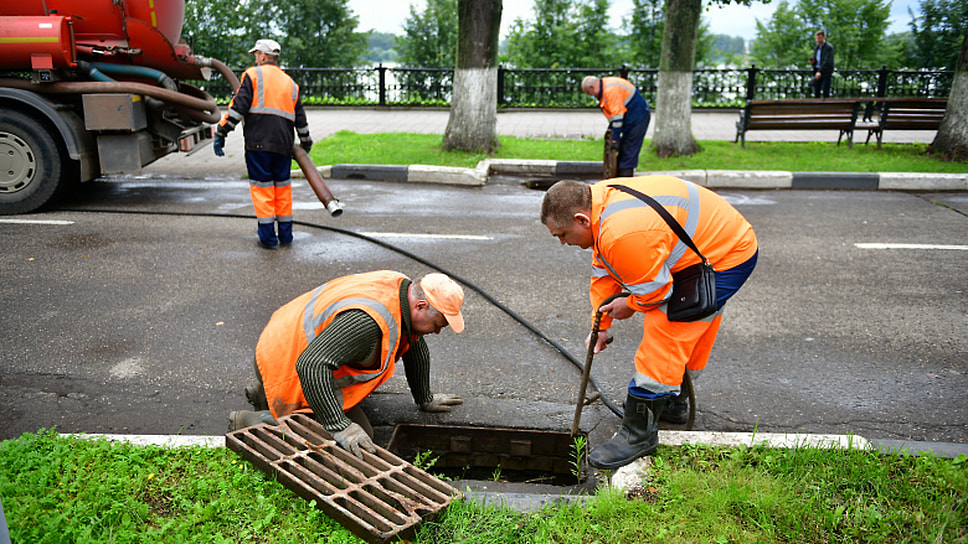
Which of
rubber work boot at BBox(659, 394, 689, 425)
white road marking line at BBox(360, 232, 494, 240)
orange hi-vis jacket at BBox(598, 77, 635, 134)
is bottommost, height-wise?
rubber work boot at BBox(659, 394, 689, 425)

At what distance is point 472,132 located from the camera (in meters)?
11.4

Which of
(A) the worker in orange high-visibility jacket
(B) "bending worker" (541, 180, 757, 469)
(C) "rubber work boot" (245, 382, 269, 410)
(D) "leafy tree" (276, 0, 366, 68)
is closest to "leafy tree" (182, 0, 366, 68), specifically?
(D) "leafy tree" (276, 0, 366, 68)

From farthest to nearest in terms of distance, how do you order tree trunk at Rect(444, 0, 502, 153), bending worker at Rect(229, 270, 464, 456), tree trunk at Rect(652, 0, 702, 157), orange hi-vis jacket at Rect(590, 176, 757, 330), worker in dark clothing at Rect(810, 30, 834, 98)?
worker in dark clothing at Rect(810, 30, 834, 98) → tree trunk at Rect(444, 0, 502, 153) → tree trunk at Rect(652, 0, 702, 157) → bending worker at Rect(229, 270, 464, 456) → orange hi-vis jacket at Rect(590, 176, 757, 330)

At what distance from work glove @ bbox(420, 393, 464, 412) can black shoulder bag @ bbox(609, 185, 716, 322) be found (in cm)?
135

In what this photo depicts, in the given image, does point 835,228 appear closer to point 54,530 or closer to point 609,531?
point 609,531

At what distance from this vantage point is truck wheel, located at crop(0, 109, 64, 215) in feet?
25.2

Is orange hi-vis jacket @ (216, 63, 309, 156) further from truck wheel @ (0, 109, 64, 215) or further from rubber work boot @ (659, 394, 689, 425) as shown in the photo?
rubber work boot @ (659, 394, 689, 425)

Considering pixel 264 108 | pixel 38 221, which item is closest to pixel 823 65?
pixel 264 108

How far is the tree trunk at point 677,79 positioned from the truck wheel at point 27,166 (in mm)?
8240

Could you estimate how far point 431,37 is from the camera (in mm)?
26797

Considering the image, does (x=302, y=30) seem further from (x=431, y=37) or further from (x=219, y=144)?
(x=219, y=144)

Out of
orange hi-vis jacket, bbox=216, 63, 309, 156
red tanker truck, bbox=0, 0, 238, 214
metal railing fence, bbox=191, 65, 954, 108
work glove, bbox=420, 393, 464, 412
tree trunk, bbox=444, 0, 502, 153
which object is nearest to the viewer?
work glove, bbox=420, 393, 464, 412

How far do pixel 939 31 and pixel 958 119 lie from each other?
16.7 metres

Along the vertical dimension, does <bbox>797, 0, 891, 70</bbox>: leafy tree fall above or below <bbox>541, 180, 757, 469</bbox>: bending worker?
above
